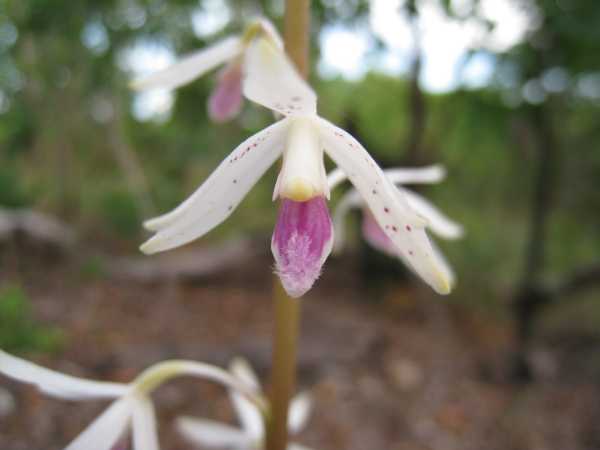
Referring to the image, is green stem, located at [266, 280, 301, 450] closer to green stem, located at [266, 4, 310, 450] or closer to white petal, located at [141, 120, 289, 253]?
green stem, located at [266, 4, 310, 450]

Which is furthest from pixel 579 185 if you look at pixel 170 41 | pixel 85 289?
pixel 85 289

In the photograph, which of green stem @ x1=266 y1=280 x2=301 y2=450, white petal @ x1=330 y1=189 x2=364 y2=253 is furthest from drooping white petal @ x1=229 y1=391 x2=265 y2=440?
white petal @ x1=330 y1=189 x2=364 y2=253

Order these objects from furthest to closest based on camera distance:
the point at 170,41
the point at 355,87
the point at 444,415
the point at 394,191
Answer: the point at 355,87
the point at 444,415
the point at 170,41
the point at 394,191

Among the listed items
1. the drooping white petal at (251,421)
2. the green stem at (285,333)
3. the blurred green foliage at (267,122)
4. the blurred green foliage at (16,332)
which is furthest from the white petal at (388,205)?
the blurred green foliage at (267,122)

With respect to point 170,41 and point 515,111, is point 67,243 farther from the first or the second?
point 515,111

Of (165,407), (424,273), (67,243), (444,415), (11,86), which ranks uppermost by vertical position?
(11,86)
